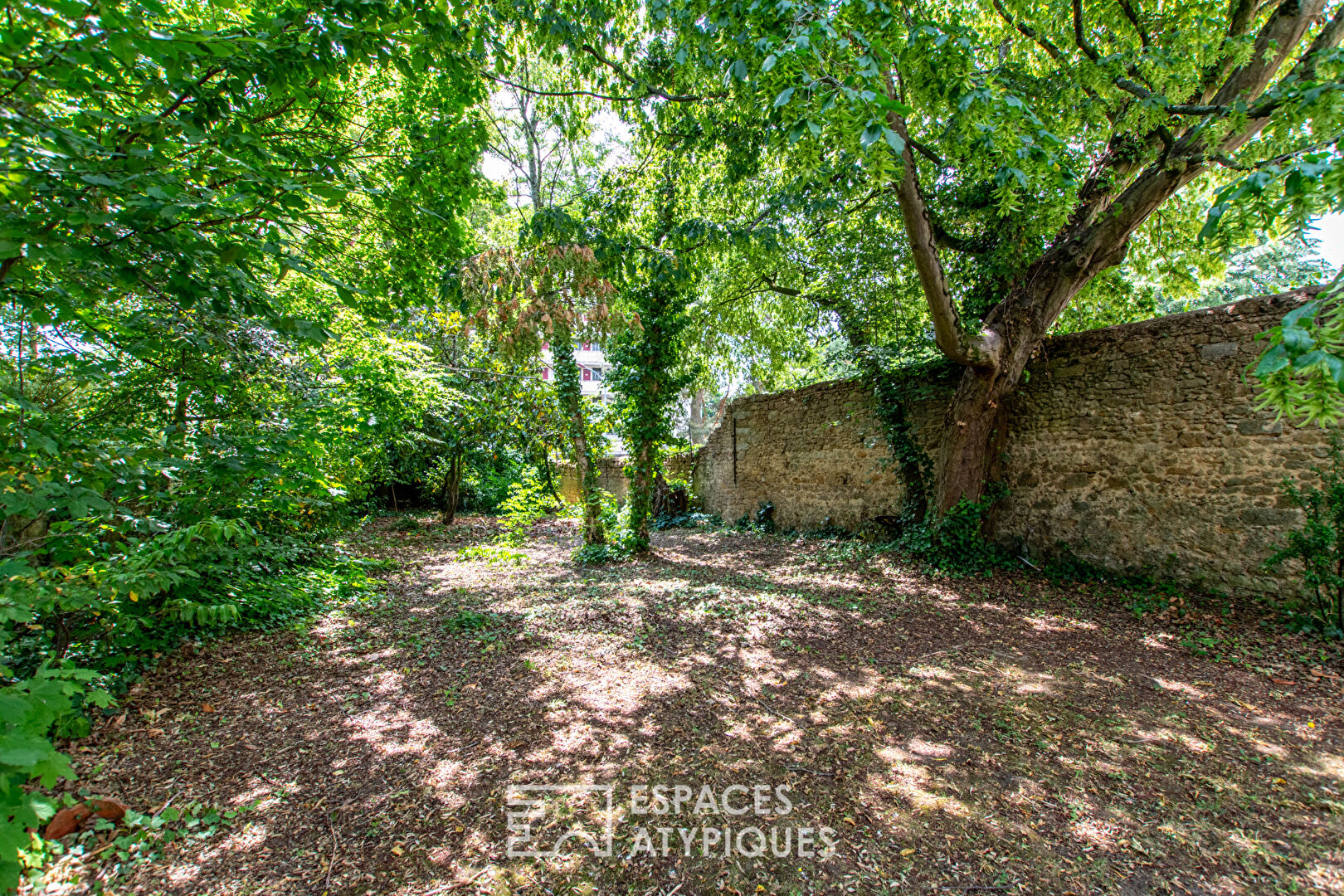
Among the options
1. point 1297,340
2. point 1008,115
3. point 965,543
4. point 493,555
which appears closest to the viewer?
point 1297,340

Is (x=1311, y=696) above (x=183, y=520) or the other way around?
the other way around

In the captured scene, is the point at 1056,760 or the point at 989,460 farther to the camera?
the point at 989,460

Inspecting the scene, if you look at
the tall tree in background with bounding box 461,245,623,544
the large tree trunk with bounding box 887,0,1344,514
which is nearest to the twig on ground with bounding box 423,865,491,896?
the tall tree in background with bounding box 461,245,623,544

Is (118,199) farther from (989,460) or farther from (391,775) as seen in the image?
(989,460)

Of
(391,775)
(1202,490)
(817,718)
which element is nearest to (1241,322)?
(1202,490)

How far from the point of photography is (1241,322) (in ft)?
14.8

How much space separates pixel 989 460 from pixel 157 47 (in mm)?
6893

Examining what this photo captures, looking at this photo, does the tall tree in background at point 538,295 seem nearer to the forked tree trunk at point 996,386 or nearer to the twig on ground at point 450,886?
the forked tree trunk at point 996,386

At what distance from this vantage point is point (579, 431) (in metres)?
7.28

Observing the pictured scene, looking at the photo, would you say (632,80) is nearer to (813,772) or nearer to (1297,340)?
(1297,340)

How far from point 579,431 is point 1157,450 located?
239 inches

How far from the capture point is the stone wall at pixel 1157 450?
4426 mm

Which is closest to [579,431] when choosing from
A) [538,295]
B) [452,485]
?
[538,295]

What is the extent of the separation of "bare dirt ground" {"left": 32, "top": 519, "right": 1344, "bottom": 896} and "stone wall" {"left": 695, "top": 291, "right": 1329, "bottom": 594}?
79cm
